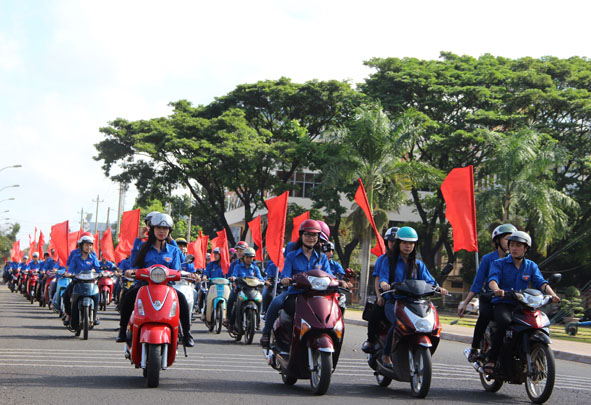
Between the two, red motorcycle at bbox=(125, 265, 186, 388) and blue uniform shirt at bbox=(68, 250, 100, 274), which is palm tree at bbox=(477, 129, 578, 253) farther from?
red motorcycle at bbox=(125, 265, 186, 388)

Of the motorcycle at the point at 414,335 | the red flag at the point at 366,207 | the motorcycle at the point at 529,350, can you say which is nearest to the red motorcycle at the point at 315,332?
the motorcycle at the point at 414,335

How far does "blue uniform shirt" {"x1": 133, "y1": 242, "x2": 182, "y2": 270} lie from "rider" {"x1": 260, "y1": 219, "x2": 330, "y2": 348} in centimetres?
112

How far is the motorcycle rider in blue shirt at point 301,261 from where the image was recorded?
8.55 meters

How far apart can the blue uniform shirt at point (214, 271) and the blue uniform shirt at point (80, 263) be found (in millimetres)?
3138

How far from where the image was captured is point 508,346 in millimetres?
7945

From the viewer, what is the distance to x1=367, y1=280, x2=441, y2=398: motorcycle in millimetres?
7594

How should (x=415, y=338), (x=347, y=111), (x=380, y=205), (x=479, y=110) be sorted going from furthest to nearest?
(x=347, y=111) → (x=479, y=110) → (x=380, y=205) → (x=415, y=338)

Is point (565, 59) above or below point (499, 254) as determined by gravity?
above

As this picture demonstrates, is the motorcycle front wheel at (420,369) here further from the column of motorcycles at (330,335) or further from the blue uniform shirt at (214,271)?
the blue uniform shirt at (214,271)

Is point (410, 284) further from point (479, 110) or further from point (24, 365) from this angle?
point (479, 110)

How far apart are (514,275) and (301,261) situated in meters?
2.23

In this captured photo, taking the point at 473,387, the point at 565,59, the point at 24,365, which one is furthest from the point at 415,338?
the point at 565,59

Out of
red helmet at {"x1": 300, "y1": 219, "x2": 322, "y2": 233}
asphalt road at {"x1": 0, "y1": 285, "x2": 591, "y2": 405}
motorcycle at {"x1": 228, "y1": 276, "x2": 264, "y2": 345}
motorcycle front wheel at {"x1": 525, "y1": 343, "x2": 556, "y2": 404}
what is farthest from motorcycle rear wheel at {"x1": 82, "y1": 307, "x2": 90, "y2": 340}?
motorcycle front wheel at {"x1": 525, "y1": 343, "x2": 556, "y2": 404}

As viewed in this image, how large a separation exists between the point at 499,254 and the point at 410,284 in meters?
1.59
